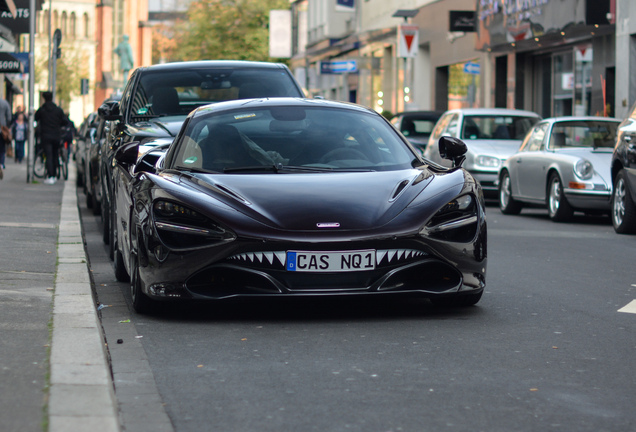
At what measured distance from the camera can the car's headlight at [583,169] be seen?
16.1 m

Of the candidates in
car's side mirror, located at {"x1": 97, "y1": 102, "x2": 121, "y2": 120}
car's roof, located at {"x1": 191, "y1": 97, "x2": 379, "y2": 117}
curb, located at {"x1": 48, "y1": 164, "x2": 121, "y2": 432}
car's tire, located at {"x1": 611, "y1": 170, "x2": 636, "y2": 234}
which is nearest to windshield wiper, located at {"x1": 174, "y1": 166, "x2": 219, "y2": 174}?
car's roof, located at {"x1": 191, "y1": 97, "x2": 379, "y2": 117}

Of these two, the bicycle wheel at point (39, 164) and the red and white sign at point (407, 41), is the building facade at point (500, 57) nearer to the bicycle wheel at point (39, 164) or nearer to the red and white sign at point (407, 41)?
the red and white sign at point (407, 41)

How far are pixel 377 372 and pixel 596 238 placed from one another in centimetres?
870

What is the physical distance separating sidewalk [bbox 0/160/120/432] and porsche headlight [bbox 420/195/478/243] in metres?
1.94

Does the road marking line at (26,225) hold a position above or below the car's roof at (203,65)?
below

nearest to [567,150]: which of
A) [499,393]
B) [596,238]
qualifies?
[596,238]

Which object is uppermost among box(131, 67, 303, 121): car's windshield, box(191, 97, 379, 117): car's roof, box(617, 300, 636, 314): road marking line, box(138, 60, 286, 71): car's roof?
box(138, 60, 286, 71): car's roof

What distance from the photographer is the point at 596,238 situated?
45.1 ft

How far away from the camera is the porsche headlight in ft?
22.8

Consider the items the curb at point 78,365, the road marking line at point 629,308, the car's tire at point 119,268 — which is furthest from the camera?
the car's tire at point 119,268

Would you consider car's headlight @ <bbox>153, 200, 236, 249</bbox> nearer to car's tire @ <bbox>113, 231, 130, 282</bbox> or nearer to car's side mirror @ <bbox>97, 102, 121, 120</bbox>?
car's tire @ <bbox>113, 231, 130, 282</bbox>

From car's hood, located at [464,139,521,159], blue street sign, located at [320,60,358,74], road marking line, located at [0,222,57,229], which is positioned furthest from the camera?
blue street sign, located at [320,60,358,74]

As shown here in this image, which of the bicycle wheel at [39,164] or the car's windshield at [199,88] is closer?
the car's windshield at [199,88]

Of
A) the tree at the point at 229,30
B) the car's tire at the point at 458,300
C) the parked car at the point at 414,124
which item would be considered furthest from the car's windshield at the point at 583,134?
the tree at the point at 229,30
